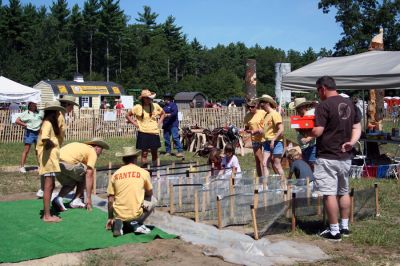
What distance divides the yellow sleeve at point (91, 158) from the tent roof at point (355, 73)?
5.34m

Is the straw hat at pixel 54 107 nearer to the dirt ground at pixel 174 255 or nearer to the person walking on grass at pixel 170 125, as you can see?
the dirt ground at pixel 174 255

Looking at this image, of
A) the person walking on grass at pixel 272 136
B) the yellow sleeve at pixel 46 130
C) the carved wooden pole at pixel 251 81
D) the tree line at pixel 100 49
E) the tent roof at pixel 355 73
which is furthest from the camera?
the tree line at pixel 100 49

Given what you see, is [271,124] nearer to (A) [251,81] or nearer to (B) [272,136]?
(B) [272,136]

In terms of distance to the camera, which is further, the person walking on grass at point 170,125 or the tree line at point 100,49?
the tree line at point 100,49

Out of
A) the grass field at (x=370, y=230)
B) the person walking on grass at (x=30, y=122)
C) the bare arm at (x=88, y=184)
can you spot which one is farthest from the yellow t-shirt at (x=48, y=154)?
the person walking on grass at (x=30, y=122)

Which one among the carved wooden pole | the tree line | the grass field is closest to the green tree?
the tree line

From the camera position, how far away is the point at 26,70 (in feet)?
198

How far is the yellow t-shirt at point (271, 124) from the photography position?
8625 millimetres

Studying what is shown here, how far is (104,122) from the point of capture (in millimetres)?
21812

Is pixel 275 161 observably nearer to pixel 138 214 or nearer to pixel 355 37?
pixel 138 214

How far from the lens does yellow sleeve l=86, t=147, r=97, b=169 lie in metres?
7.27

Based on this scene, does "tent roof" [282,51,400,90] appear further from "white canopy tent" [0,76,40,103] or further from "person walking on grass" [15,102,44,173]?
"white canopy tent" [0,76,40,103]

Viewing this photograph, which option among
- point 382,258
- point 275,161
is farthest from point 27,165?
point 382,258

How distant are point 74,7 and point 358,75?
71158 millimetres
